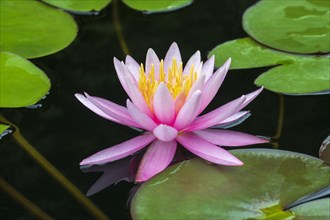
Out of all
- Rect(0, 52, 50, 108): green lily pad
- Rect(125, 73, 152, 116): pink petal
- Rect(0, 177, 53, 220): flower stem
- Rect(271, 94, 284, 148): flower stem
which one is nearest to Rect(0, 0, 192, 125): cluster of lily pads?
Rect(0, 52, 50, 108): green lily pad

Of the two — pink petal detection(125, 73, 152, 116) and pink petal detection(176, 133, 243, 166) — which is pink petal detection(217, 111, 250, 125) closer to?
pink petal detection(176, 133, 243, 166)

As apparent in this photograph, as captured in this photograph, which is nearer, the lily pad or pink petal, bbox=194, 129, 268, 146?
pink petal, bbox=194, 129, 268, 146

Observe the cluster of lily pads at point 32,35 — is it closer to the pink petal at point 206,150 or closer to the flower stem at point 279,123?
the pink petal at point 206,150

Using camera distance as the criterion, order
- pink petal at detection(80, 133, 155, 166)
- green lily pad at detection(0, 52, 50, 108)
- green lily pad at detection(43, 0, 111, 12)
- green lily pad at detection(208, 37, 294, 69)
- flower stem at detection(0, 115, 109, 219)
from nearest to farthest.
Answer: flower stem at detection(0, 115, 109, 219)
pink petal at detection(80, 133, 155, 166)
green lily pad at detection(0, 52, 50, 108)
green lily pad at detection(208, 37, 294, 69)
green lily pad at detection(43, 0, 111, 12)

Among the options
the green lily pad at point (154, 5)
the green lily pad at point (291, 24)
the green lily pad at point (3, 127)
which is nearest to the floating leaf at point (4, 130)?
the green lily pad at point (3, 127)

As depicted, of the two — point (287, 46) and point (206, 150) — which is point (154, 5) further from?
point (206, 150)

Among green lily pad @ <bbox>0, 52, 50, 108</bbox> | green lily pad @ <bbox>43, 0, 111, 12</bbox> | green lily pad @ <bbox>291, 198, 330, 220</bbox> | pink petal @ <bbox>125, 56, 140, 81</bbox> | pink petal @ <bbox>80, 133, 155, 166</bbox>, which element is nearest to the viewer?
green lily pad @ <bbox>291, 198, 330, 220</bbox>

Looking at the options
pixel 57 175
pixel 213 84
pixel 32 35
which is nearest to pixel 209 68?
pixel 213 84
